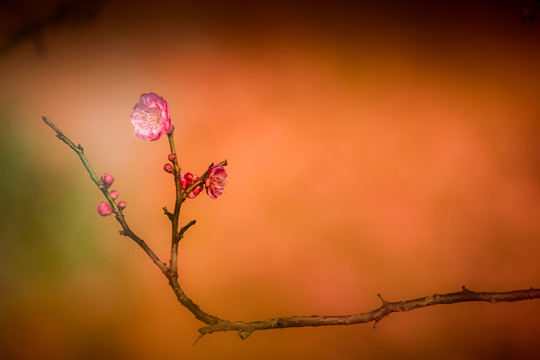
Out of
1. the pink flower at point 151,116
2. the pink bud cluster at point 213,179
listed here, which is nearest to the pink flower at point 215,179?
the pink bud cluster at point 213,179

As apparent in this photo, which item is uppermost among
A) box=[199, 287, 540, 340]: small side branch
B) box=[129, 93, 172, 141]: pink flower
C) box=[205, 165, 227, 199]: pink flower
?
box=[129, 93, 172, 141]: pink flower

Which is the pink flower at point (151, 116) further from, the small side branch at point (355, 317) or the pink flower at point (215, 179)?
the small side branch at point (355, 317)

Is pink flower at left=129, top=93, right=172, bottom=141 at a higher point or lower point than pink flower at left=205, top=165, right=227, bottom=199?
higher

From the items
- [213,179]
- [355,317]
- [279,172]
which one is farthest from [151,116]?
[355,317]

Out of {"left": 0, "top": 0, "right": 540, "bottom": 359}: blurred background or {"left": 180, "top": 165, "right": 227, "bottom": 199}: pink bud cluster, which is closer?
{"left": 180, "top": 165, "right": 227, "bottom": 199}: pink bud cluster

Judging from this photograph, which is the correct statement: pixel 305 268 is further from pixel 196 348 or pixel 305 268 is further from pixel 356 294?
pixel 196 348

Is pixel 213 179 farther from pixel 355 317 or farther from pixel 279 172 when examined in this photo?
pixel 355 317

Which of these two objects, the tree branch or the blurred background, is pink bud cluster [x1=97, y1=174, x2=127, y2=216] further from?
the blurred background

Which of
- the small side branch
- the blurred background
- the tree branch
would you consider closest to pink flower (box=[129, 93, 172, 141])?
the tree branch
